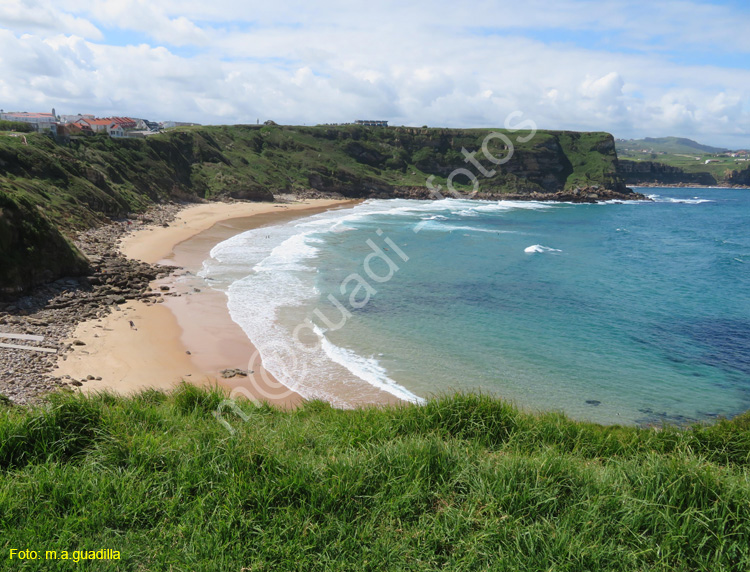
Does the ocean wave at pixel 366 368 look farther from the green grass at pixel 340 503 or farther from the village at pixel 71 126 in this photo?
the village at pixel 71 126

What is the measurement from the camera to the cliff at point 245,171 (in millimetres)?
22703

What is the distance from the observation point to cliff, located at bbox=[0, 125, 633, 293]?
2270 centimetres

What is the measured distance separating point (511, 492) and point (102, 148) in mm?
61069

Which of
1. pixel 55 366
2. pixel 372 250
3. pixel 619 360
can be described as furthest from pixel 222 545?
pixel 372 250

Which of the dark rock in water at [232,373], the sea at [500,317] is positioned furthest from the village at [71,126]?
the dark rock in water at [232,373]

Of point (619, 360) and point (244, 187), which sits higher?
point (244, 187)

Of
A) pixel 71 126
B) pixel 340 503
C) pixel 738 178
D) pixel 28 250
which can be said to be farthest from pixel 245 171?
pixel 738 178

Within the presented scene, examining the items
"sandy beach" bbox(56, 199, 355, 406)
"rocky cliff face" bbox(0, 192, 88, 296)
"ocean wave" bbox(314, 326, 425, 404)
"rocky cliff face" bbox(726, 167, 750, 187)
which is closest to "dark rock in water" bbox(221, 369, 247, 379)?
"sandy beach" bbox(56, 199, 355, 406)

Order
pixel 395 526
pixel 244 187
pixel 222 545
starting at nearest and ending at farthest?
pixel 222 545, pixel 395 526, pixel 244 187

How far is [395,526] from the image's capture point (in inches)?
171

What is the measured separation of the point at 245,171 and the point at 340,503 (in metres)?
76.9

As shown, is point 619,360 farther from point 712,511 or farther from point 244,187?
point 244,187

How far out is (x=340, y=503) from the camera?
4.49 m

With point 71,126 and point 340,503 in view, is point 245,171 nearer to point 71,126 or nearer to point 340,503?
point 71,126
